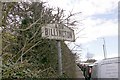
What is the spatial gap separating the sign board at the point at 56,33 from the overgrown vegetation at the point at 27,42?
20.1 inches

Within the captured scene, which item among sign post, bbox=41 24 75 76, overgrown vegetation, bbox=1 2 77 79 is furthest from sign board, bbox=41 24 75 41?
overgrown vegetation, bbox=1 2 77 79

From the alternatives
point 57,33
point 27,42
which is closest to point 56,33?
point 57,33

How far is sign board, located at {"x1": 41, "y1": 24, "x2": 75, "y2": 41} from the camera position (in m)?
4.50

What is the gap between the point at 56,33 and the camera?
459 cm

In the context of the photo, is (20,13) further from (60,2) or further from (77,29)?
(77,29)

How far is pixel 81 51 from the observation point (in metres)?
7.12

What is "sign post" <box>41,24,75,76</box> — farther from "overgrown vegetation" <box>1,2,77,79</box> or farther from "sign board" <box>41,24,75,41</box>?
"overgrown vegetation" <box>1,2,77,79</box>

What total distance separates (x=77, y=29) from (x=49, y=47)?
0.89 m

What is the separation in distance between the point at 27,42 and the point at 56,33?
3.34 ft

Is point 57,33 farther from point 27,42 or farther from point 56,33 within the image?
point 27,42

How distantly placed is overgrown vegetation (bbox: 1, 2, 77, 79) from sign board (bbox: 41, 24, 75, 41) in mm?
509

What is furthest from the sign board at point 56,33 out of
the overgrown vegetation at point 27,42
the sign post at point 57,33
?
the overgrown vegetation at point 27,42

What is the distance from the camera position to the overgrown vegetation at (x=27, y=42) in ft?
14.5


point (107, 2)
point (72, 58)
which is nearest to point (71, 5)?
point (107, 2)
